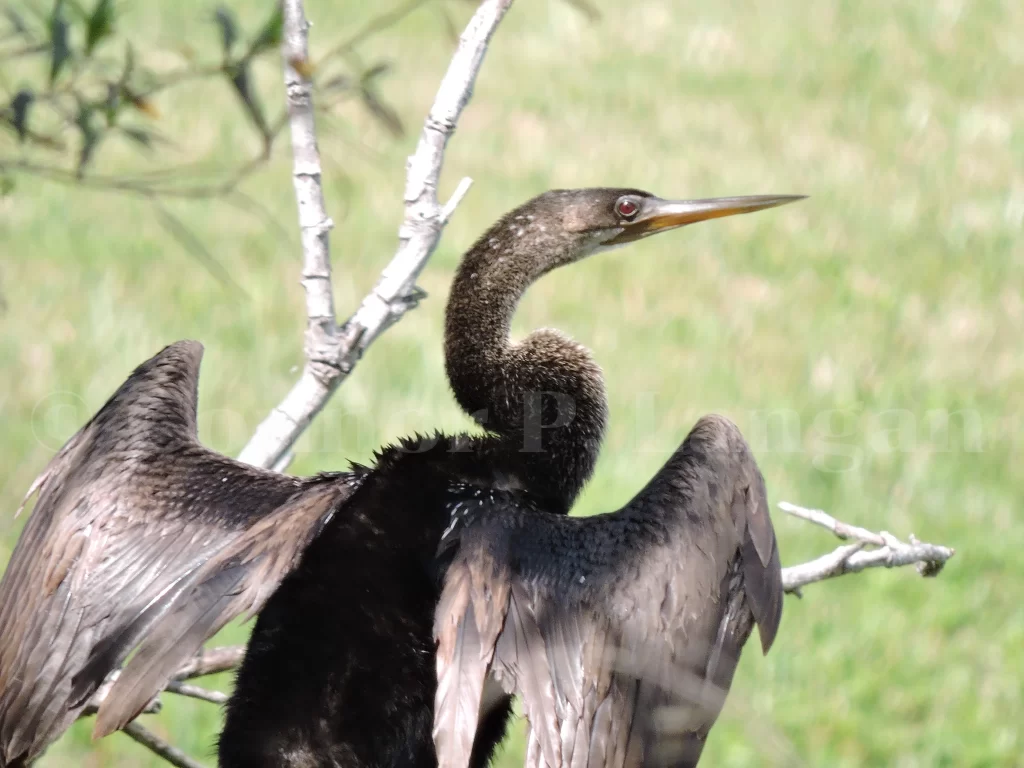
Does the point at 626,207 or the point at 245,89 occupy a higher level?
the point at 626,207

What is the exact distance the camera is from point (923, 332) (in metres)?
7.07

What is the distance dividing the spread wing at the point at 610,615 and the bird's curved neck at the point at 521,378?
42 cm

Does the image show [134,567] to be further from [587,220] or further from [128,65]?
[587,220]

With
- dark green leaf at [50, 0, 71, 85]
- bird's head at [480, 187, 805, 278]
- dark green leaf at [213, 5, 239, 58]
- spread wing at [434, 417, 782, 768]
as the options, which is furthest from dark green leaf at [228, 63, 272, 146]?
bird's head at [480, 187, 805, 278]

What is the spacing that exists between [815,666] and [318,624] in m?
2.85

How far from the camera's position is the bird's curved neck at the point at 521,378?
3.06 metres

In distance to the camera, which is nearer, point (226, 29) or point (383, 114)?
point (383, 114)

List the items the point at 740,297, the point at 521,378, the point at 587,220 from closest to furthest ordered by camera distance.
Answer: the point at 521,378 → the point at 587,220 → the point at 740,297

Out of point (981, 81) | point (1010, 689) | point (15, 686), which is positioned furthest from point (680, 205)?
point (981, 81)

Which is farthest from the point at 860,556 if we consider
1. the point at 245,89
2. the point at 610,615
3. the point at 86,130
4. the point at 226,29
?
the point at 86,130

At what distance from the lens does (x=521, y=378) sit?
3.25 m

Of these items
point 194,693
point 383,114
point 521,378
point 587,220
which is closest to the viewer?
point 383,114

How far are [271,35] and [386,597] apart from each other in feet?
3.53

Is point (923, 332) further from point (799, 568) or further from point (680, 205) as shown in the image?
point (799, 568)
